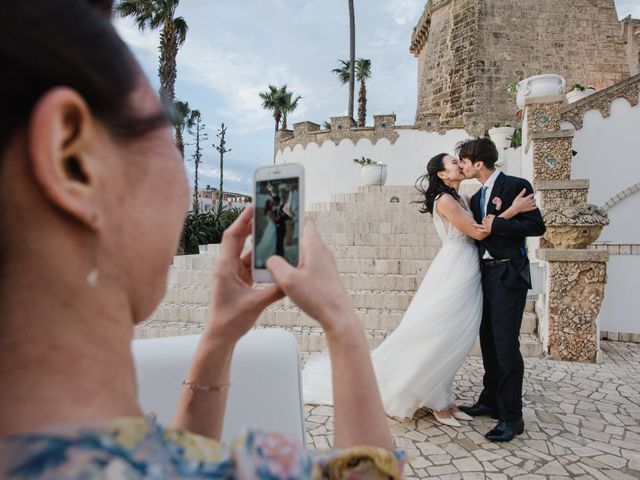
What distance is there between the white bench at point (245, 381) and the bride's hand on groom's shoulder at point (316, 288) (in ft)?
2.09

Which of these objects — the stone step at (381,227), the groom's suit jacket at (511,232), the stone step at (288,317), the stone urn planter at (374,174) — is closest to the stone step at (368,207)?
the stone step at (381,227)

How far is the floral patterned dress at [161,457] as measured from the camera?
403 mm

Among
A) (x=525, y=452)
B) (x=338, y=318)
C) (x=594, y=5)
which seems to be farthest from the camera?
(x=594, y=5)

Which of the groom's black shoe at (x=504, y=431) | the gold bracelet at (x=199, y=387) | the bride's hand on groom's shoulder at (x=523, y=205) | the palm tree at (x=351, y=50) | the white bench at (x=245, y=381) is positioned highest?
the palm tree at (x=351, y=50)

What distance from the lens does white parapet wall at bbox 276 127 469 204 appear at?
14.1 meters

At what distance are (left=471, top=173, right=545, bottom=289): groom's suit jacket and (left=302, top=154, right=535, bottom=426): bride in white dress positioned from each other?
10cm

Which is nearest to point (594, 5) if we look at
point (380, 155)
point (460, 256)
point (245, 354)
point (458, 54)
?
point (458, 54)

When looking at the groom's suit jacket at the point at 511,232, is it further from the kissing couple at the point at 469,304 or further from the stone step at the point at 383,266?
the stone step at the point at 383,266

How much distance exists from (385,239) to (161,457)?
22.5 ft

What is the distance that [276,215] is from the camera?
923 mm

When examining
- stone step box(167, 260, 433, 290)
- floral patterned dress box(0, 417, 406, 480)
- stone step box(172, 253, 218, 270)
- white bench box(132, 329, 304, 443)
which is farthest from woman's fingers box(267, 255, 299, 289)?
stone step box(172, 253, 218, 270)

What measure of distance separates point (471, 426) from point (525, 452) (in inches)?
16.5

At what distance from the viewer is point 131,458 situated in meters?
0.43

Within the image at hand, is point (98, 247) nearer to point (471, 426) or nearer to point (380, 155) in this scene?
point (471, 426)
